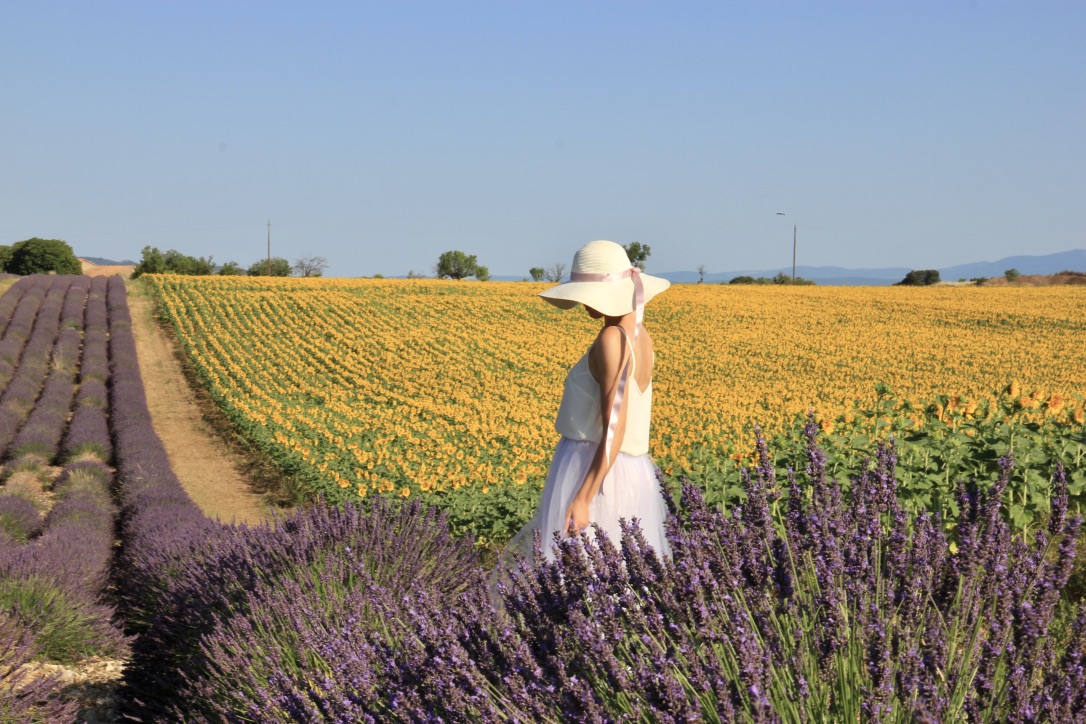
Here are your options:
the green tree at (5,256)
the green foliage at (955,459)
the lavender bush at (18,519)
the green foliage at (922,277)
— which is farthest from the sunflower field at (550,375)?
the green tree at (5,256)

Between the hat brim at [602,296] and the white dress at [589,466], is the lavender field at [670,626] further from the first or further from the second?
the hat brim at [602,296]

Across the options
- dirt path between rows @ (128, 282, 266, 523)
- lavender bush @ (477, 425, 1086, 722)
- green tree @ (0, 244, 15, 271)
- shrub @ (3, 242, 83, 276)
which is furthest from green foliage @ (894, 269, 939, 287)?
green tree @ (0, 244, 15, 271)

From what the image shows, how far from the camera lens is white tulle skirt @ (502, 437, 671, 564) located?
4.30 metres

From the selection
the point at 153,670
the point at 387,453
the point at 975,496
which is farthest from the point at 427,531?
the point at 387,453

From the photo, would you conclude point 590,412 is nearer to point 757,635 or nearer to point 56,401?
point 757,635

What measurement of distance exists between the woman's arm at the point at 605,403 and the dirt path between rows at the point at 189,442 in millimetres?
3596

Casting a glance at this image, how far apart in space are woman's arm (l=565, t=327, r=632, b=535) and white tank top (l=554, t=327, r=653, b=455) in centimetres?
8

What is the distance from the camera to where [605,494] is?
14.1ft

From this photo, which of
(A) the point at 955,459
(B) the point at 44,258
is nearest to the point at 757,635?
(A) the point at 955,459

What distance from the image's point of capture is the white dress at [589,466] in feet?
14.0

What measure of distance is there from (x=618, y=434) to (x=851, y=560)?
1716 millimetres

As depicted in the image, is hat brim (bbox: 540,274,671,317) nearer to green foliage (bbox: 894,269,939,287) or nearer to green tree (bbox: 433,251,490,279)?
green foliage (bbox: 894,269,939,287)

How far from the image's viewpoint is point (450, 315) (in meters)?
32.3

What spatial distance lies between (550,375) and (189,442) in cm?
679
